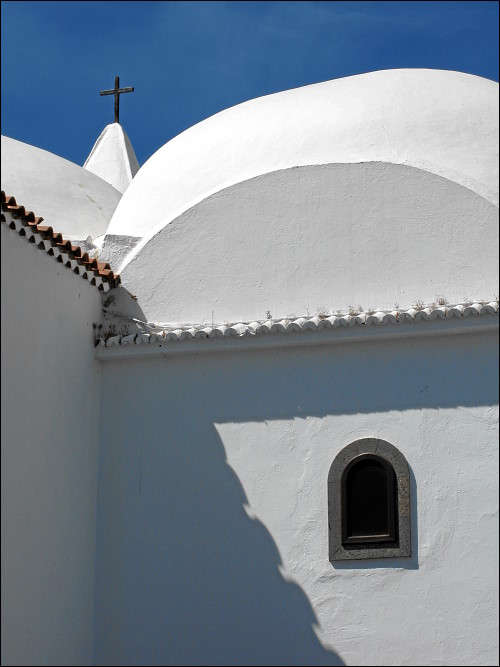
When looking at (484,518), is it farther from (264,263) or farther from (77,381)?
(77,381)

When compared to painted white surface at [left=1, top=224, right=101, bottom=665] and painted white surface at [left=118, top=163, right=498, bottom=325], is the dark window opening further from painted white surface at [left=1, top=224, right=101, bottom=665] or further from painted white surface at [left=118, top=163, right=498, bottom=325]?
painted white surface at [left=1, top=224, right=101, bottom=665]

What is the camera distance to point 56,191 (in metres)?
11.2

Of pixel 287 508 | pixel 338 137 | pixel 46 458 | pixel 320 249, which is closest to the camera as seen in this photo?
pixel 46 458

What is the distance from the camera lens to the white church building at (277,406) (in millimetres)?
7895

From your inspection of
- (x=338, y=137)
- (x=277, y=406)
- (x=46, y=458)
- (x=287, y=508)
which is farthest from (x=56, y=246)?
(x=287, y=508)

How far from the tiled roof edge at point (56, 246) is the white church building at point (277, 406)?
25mm

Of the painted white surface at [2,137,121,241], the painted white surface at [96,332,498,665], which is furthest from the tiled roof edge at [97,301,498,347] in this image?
the painted white surface at [2,137,121,241]

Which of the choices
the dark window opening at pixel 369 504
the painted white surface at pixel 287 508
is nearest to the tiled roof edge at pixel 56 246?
the painted white surface at pixel 287 508

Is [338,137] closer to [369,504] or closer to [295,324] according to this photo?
[295,324]

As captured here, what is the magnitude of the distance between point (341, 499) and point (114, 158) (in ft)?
24.4

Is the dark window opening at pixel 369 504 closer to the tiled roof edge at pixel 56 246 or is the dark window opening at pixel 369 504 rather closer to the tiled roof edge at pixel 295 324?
the tiled roof edge at pixel 295 324

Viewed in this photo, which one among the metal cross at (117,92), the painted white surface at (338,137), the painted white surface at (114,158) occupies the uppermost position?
the metal cross at (117,92)

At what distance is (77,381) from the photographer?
871 cm

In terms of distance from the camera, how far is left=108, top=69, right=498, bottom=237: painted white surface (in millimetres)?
8977
